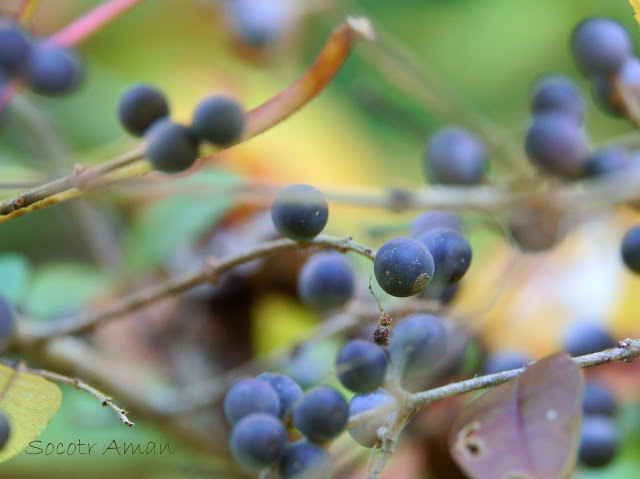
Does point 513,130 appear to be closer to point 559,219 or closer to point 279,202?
point 559,219

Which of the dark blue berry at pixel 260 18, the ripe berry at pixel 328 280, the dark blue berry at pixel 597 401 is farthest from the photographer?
the dark blue berry at pixel 260 18

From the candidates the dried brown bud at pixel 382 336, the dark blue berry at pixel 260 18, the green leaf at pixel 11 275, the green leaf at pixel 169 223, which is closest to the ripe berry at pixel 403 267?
the dried brown bud at pixel 382 336

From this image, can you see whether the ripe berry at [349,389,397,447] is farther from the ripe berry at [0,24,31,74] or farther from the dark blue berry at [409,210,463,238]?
the ripe berry at [0,24,31,74]

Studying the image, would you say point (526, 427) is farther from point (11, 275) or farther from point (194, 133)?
point (11, 275)

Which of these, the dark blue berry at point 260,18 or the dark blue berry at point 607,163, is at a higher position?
the dark blue berry at point 260,18

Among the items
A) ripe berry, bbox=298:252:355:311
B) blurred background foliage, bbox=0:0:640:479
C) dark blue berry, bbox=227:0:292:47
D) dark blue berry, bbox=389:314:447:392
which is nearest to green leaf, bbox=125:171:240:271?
blurred background foliage, bbox=0:0:640:479

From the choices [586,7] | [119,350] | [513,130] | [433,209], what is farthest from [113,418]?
[586,7]

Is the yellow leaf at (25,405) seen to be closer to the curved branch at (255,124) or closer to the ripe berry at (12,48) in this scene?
the curved branch at (255,124)
